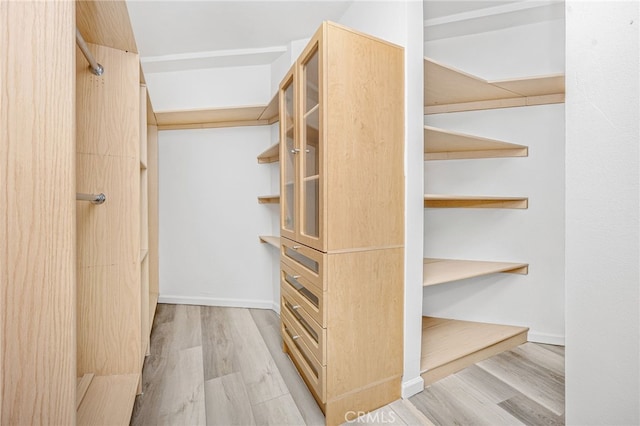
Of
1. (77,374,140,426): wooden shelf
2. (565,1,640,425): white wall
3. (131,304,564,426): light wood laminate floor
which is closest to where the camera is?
(565,1,640,425): white wall

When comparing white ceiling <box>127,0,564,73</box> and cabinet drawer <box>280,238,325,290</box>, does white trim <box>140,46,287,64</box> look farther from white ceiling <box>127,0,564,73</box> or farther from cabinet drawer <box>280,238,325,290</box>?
cabinet drawer <box>280,238,325,290</box>

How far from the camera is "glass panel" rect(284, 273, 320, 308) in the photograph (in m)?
1.44

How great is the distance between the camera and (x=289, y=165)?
185cm

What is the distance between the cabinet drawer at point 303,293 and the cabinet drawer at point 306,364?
20 cm

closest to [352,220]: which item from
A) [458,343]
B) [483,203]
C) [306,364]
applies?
[306,364]

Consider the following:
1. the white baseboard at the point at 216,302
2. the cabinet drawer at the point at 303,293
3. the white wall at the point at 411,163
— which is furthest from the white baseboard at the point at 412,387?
the white baseboard at the point at 216,302

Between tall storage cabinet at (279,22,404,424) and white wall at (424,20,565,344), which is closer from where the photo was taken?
tall storage cabinet at (279,22,404,424)

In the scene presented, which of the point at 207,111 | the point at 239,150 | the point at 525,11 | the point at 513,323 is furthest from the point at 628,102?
the point at 239,150

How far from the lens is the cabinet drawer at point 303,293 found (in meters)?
1.36

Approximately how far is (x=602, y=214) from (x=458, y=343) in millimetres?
1645

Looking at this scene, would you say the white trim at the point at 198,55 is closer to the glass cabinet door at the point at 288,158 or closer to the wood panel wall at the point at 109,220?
the glass cabinet door at the point at 288,158

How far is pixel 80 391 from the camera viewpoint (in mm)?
1238

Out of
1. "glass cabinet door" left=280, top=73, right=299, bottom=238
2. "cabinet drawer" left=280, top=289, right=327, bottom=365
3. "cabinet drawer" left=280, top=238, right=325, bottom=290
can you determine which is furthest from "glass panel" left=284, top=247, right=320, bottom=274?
"cabinet drawer" left=280, top=289, right=327, bottom=365

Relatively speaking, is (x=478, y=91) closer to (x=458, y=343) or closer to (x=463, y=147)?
(x=463, y=147)
